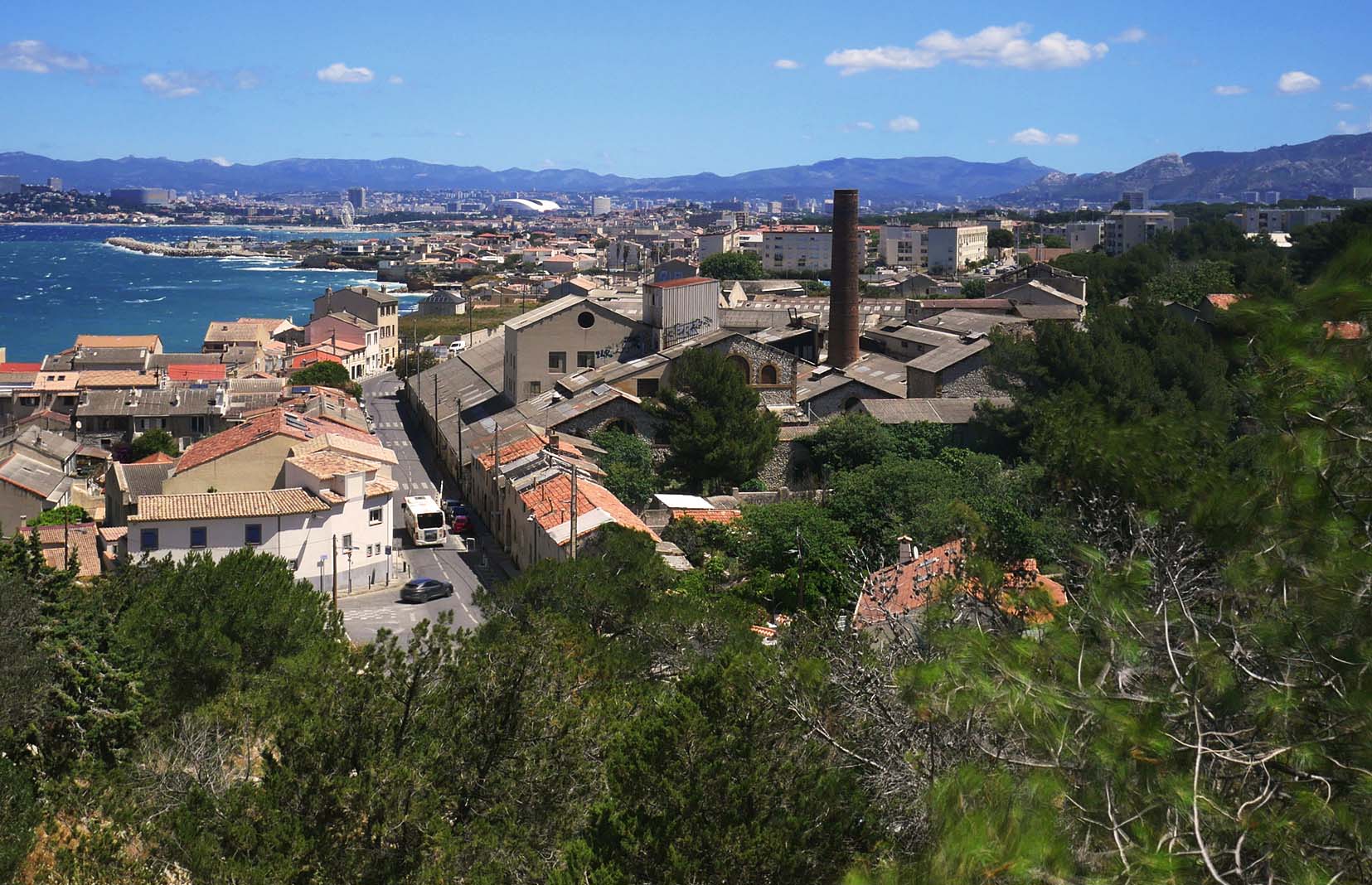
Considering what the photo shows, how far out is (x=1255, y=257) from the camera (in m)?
42.2

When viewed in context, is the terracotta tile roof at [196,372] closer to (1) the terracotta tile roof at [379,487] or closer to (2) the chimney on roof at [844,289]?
(2) the chimney on roof at [844,289]

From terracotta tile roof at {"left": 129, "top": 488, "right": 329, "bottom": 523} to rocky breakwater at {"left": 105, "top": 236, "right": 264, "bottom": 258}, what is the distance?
4584 inches

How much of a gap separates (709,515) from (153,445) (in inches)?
520

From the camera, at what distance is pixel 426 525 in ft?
68.4

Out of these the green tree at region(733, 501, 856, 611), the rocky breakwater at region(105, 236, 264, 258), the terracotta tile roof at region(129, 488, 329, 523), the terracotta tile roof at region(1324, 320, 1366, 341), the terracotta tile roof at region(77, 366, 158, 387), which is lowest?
the rocky breakwater at region(105, 236, 264, 258)

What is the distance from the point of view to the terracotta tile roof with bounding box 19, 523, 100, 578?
16.6 metres

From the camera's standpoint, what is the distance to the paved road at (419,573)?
53.4 feet

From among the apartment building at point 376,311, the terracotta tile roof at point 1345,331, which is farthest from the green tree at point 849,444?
the apartment building at point 376,311

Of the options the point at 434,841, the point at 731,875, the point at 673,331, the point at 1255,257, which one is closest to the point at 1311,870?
the point at 731,875

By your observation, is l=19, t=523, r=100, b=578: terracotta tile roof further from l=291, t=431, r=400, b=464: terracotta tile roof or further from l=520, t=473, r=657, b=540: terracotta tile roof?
l=520, t=473, r=657, b=540: terracotta tile roof

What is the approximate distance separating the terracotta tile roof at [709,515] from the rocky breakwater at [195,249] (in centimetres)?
11622

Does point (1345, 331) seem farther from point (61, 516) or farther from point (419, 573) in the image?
point (61, 516)

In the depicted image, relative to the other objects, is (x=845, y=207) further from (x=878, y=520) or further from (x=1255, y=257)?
(x=1255, y=257)

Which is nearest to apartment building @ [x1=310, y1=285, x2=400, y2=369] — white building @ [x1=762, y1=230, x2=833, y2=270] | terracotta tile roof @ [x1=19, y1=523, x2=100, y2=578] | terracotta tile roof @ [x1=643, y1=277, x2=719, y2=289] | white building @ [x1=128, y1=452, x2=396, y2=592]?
terracotta tile roof @ [x1=643, y1=277, x2=719, y2=289]
